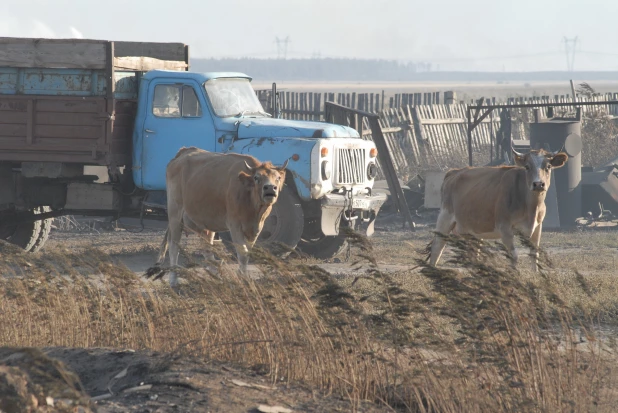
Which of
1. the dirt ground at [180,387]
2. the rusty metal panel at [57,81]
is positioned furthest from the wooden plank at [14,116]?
the dirt ground at [180,387]

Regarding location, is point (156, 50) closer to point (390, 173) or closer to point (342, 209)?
point (342, 209)

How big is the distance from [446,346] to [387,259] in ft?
27.2

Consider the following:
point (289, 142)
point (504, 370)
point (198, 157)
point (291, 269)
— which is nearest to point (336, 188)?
point (289, 142)

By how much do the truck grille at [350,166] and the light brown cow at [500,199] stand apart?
2072mm

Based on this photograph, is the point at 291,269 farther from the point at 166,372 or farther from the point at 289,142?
the point at 289,142

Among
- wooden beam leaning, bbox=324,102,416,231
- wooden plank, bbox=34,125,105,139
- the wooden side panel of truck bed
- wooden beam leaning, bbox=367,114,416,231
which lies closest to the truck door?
the wooden side panel of truck bed

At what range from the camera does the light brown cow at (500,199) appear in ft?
36.0

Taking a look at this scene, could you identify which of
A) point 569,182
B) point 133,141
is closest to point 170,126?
point 133,141

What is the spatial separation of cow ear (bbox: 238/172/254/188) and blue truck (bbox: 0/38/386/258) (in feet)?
7.43

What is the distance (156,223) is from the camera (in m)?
14.8

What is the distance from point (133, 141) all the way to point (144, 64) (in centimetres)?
128

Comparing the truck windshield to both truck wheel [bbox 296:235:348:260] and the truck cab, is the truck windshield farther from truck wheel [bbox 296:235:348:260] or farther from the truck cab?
truck wheel [bbox 296:235:348:260]

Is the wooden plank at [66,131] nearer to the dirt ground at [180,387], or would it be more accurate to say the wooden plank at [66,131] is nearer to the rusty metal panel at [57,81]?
the rusty metal panel at [57,81]

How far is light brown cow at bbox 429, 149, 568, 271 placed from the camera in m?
11.0
